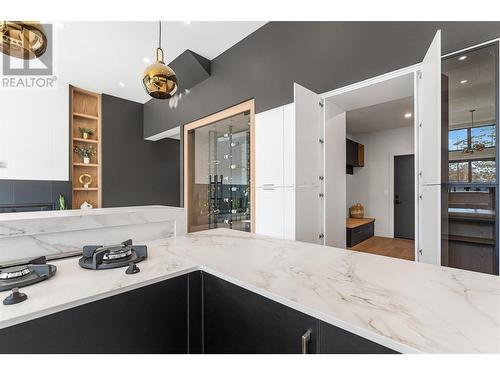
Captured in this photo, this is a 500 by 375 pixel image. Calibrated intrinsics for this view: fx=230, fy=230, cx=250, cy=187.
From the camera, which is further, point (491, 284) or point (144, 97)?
point (144, 97)

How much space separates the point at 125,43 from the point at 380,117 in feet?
14.1

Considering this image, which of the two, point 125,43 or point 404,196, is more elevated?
point 125,43

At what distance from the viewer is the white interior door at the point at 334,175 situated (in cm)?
244

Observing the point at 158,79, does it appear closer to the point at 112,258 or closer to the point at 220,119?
the point at 112,258

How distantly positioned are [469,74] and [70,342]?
250 cm

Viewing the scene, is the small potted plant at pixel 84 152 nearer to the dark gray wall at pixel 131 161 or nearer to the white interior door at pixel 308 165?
the dark gray wall at pixel 131 161

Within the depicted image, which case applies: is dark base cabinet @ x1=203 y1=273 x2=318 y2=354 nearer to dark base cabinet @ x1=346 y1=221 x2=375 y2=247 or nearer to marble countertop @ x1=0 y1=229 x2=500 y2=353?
marble countertop @ x1=0 y1=229 x2=500 y2=353

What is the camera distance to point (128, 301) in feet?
2.42

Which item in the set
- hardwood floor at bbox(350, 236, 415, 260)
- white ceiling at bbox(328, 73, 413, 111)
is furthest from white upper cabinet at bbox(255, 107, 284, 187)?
hardwood floor at bbox(350, 236, 415, 260)

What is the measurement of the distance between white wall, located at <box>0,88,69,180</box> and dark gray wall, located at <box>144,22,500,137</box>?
8.10ft

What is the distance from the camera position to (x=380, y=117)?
4.30 meters

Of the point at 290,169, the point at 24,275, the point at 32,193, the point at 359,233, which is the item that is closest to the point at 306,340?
the point at 24,275

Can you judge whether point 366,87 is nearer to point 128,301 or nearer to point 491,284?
point 491,284
